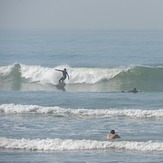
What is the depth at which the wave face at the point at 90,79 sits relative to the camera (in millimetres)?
37094

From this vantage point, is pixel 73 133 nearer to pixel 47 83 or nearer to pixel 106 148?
pixel 106 148

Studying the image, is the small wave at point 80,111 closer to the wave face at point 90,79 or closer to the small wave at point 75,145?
the small wave at point 75,145

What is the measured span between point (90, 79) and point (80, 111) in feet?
44.6

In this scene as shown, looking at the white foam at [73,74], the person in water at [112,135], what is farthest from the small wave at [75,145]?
the white foam at [73,74]

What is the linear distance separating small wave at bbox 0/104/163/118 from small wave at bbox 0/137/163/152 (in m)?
5.53

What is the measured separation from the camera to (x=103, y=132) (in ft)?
72.3

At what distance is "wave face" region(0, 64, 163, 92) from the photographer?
3709 centimetres

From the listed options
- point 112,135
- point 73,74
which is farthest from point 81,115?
point 73,74

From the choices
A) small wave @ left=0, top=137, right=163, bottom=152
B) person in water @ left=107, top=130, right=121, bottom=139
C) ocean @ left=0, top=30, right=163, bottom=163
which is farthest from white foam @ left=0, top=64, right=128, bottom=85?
small wave @ left=0, top=137, right=163, bottom=152

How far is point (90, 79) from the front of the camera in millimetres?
39938

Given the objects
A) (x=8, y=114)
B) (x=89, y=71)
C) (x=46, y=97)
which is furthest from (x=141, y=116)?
(x=89, y=71)

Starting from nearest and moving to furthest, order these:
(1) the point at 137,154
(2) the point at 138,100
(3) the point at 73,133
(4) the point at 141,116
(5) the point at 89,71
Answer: (1) the point at 137,154 < (3) the point at 73,133 < (4) the point at 141,116 < (2) the point at 138,100 < (5) the point at 89,71

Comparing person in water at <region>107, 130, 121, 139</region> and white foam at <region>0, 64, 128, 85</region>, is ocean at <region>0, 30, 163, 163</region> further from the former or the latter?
person in water at <region>107, 130, 121, 139</region>

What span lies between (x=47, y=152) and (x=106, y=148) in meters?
1.81
